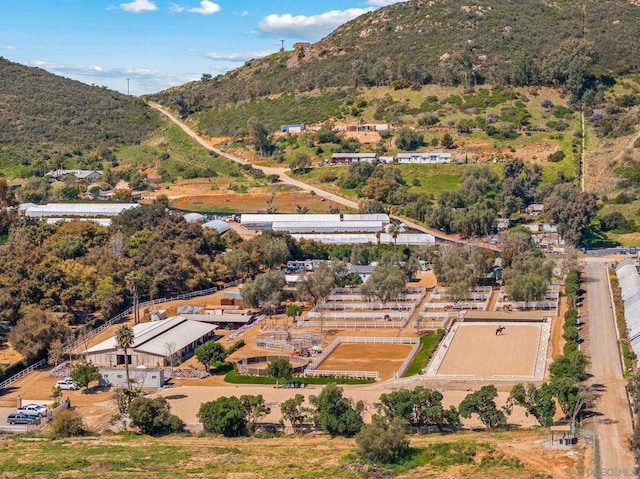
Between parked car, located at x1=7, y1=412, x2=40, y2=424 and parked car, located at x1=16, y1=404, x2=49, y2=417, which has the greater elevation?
parked car, located at x1=16, y1=404, x2=49, y2=417

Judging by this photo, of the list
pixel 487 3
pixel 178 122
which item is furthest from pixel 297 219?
pixel 487 3

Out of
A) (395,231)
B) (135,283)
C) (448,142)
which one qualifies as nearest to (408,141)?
(448,142)

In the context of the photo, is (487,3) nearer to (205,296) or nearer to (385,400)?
(205,296)

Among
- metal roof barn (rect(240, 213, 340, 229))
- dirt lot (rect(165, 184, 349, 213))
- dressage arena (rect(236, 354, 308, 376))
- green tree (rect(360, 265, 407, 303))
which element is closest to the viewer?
dressage arena (rect(236, 354, 308, 376))

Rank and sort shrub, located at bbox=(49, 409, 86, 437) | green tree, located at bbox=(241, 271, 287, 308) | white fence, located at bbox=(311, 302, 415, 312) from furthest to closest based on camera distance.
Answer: green tree, located at bbox=(241, 271, 287, 308)
white fence, located at bbox=(311, 302, 415, 312)
shrub, located at bbox=(49, 409, 86, 437)

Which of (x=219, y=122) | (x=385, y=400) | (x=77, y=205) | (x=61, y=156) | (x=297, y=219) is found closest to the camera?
(x=385, y=400)

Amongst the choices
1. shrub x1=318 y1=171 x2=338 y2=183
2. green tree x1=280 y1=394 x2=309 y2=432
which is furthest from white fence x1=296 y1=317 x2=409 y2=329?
shrub x1=318 y1=171 x2=338 y2=183

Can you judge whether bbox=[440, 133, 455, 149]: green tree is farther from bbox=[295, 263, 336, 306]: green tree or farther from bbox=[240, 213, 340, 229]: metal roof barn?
bbox=[295, 263, 336, 306]: green tree
